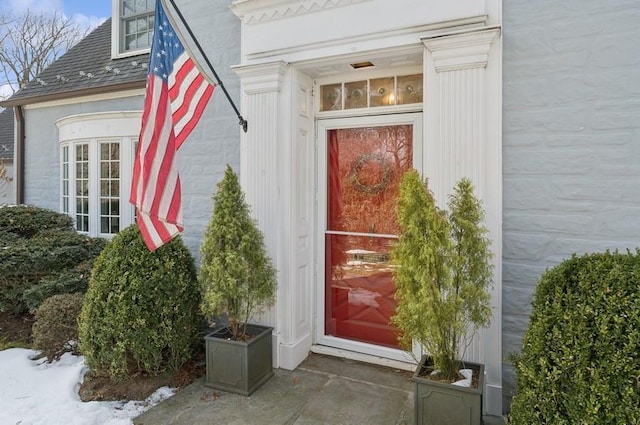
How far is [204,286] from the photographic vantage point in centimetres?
347

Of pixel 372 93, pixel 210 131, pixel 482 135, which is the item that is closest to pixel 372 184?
pixel 372 93

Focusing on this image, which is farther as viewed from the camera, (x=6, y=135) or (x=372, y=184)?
(x=6, y=135)

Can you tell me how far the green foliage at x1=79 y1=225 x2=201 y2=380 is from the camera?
3426 mm

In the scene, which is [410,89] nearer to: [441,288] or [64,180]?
Answer: [441,288]

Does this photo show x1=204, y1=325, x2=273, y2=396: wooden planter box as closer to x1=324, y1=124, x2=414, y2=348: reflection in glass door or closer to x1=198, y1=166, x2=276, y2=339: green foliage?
x1=198, y1=166, x2=276, y2=339: green foliage

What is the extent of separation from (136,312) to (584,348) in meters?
3.29

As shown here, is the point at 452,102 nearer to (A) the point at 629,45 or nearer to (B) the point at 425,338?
(A) the point at 629,45

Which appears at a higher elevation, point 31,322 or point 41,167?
point 41,167

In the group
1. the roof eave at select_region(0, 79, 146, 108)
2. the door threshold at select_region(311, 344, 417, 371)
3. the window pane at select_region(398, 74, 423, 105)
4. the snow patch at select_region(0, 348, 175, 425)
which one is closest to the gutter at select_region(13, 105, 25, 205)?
the roof eave at select_region(0, 79, 146, 108)

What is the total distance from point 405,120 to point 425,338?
202 cm

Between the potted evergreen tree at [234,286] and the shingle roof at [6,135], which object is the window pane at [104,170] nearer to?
the potted evergreen tree at [234,286]

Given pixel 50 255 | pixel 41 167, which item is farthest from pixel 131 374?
pixel 41 167

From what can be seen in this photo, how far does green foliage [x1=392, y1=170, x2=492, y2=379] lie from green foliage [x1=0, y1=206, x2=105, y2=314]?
4.41 metres

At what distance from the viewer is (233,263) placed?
3301 millimetres
